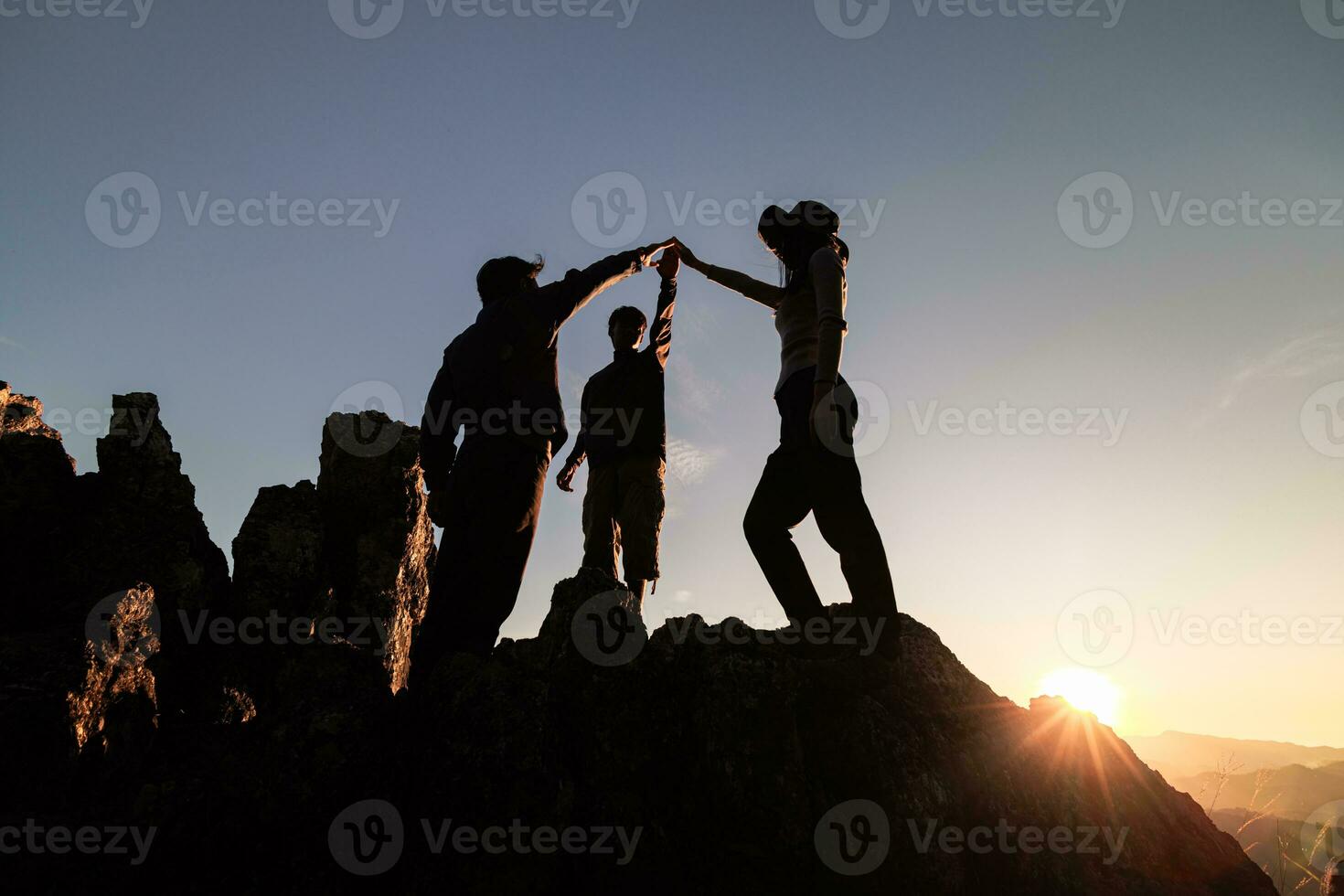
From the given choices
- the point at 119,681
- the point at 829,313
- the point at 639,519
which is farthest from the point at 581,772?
the point at 639,519

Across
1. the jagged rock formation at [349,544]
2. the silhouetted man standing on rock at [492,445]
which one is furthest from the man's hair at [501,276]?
the jagged rock formation at [349,544]

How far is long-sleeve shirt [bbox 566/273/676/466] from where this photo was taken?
724 cm

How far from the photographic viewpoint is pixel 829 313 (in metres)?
4.43

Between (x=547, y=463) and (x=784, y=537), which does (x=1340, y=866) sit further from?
(x=547, y=463)

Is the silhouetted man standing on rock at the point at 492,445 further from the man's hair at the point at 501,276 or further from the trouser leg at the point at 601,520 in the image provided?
the trouser leg at the point at 601,520

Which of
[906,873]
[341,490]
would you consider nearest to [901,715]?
[906,873]

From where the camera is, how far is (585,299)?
5273 millimetres

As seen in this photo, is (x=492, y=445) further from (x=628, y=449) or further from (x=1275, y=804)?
(x=1275, y=804)

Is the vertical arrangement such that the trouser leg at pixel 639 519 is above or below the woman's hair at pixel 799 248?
below

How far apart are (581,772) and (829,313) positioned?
9.74 feet

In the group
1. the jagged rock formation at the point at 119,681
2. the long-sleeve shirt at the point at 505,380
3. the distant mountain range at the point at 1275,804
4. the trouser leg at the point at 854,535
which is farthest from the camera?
the distant mountain range at the point at 1275,804

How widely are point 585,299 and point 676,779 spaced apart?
10.8ft

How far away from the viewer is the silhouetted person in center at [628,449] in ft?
22.9

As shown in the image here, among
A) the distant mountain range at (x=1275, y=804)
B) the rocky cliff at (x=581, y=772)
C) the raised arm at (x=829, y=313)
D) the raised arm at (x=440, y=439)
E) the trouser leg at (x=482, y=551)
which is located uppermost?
the raised arm at (x=829, y=313)
